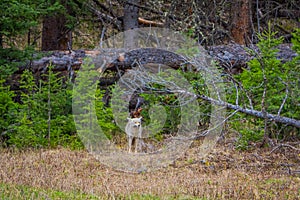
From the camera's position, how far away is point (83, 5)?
16594mm

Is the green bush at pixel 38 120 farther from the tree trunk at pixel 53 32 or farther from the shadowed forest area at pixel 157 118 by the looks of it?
the tree trunk at pixel 53 32

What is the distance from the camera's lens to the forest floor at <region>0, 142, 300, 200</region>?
679 centimetres

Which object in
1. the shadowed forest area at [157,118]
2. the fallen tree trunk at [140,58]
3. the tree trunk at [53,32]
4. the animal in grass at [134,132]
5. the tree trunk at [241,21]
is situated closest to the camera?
the shadowed forest area at [157,118]

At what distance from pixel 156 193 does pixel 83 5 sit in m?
10.9

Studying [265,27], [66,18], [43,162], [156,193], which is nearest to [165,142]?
[43,162]

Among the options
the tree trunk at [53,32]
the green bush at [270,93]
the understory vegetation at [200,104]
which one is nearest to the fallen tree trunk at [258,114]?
the understory vegetation at [200,104]

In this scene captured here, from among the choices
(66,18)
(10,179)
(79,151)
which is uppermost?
(66,18)

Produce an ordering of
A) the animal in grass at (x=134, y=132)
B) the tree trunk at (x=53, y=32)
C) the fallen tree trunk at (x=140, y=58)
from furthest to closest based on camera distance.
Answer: the tree trunk at (x=53, y=32) → the fallen tree trunk at (x=140, y=58) → the animal in grass at (x=134, y=132)

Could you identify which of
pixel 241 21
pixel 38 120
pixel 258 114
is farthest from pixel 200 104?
pixel 241 21

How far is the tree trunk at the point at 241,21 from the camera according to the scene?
609 inches

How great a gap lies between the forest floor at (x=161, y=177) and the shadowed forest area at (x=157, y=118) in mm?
19

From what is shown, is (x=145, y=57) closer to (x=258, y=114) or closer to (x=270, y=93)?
(x=270, y=93)

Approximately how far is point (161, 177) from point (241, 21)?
339 inches

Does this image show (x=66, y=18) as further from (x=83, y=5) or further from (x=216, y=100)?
(x=216, y=100)
